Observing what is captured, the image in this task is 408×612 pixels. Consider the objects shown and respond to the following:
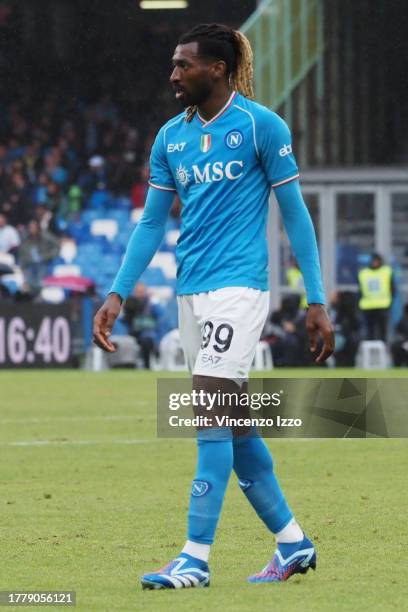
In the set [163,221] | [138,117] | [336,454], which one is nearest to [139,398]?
[336,454]

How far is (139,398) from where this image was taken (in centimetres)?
Answer: 1838

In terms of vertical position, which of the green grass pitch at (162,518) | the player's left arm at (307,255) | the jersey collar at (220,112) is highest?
the jersey collar at (220,112)

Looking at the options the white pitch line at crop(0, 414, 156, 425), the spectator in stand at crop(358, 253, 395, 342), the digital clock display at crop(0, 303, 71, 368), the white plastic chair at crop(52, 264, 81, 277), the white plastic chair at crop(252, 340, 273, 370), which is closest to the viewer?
the white pitch line at crop(0, 414, 156, 425)

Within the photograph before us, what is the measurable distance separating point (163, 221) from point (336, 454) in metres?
5.94

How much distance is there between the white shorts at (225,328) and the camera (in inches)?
240

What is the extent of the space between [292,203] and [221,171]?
0.98 ft

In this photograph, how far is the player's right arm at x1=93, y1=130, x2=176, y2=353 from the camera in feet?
21.1

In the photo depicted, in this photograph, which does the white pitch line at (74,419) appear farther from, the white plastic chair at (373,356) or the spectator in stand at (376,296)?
the spectator in stand at (376,296)

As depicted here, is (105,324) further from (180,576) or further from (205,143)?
(180,576)

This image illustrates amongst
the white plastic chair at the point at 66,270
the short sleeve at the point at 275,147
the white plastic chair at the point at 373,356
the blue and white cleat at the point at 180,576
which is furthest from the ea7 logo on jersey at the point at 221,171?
the white plastic chair at the point at 66,270

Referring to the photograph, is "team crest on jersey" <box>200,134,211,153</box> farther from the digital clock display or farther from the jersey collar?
the digital clock display

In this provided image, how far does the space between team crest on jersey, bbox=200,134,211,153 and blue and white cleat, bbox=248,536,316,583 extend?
151 cm

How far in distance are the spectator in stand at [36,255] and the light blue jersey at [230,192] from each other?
23.8 m

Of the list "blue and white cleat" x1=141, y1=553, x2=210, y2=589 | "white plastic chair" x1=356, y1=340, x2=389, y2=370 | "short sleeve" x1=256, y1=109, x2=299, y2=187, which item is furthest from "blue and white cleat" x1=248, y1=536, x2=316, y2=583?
"white plastic chair" x1=356, y1=340, x2=389, y2=370
